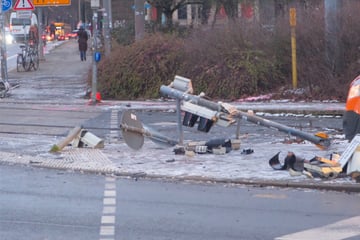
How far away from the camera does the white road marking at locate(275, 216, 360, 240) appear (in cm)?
816

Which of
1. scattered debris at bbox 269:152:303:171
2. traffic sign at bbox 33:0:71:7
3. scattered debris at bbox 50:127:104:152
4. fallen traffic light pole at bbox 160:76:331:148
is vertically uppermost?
traffic sign at bbox 33:0:71:7

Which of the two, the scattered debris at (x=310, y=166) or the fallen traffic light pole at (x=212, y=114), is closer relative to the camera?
the scattered debris at (x=310, y=166)

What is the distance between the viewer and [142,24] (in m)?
32.3

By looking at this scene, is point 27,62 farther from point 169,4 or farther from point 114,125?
point 114,125

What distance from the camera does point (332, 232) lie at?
8.37 meters

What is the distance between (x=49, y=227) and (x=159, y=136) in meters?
5.58

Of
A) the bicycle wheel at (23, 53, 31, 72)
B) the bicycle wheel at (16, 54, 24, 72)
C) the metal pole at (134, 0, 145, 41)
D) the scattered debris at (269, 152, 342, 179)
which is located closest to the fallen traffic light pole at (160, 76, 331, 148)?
the scattered debris at (269, 152, 342, 179)

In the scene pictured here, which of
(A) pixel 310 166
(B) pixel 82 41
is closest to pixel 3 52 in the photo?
(B) pixel 82 41

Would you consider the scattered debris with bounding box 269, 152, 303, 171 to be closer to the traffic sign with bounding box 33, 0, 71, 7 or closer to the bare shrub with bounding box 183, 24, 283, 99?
the bare shrub with bounding box 183, 24, 283, 99

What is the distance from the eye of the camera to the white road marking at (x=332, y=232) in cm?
816

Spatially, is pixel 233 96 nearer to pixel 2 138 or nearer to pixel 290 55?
pixel 290 55

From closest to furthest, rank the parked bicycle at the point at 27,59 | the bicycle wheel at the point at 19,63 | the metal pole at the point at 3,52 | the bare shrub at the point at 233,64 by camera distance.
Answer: the bare shrub at the point at 233,64 < the metal pole at the point at 3,52 < the parked bicycle at the point at 27,59 < the bicycle wheel at the point at 19,63

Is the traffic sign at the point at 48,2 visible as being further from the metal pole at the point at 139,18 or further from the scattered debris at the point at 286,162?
the scattered debris at the point at 286,162

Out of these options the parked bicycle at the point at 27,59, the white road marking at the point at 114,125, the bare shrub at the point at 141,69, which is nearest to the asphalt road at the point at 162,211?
the white road marking at the point at 114,125
